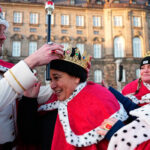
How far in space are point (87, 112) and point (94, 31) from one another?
72.2 feet

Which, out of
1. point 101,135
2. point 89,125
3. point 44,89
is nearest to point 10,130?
point 44,89

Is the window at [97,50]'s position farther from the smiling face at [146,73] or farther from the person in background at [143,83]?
the smiling face at [146,73]

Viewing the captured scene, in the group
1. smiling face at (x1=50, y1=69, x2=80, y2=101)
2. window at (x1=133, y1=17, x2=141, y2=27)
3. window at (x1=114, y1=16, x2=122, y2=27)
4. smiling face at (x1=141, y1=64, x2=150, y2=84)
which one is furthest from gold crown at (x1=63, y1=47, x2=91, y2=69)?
window at (x1=133, y1=17, x2=141, y2=27)

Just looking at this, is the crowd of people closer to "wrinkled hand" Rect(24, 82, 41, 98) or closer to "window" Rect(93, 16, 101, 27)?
"wrinkled hand" Rect(24, 82, 41, 98)

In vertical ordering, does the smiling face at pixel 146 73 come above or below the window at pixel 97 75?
below

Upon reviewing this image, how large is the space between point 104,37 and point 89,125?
72.5 feet

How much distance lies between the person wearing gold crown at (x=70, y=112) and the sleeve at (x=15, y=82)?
0.52 metres

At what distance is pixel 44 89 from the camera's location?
2363mm

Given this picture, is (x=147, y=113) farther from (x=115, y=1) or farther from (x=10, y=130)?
(x=115, y=1)

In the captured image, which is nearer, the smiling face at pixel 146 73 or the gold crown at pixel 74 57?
the gold crown at pixel 74 57

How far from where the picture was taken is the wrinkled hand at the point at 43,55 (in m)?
1.41

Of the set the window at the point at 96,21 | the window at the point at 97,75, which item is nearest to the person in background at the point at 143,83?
the window at the point at 97,75

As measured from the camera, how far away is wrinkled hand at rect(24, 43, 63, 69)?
141 centimetres

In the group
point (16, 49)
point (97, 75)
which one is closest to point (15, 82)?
point (97, 75)
